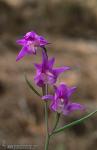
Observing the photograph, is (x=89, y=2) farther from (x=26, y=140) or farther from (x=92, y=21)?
(x=26, y=140)

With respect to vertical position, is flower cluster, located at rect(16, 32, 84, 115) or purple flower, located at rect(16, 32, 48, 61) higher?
purple flower, located at rect(16, 32, 48, 61)

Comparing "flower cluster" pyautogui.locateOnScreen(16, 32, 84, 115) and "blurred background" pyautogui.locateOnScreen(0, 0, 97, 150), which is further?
"blurred background" pyautogui.locateOnScreen(0, 0, 97, 150)

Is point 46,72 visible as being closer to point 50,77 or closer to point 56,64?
point 50,77

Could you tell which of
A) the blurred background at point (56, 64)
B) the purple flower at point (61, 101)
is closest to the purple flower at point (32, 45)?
the purple flower at point (61, 101)

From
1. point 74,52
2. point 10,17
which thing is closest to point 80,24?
point 10,17

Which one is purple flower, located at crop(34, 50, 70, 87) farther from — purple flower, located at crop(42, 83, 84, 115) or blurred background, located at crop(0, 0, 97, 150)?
blurred background, located at crop(0, 0, 97, 150)

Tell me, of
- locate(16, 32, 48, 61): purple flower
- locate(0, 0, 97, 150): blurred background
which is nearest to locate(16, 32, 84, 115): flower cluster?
locate(16, 32, 48, 61): purple flower

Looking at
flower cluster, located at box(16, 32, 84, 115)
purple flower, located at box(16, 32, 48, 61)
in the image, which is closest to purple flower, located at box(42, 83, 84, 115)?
flower cluster, located at box(16, 32, 84, 115)

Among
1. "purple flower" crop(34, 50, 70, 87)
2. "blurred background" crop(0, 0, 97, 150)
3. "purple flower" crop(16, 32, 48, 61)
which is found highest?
"purple flower" crop(16, 32, 48, 61)
